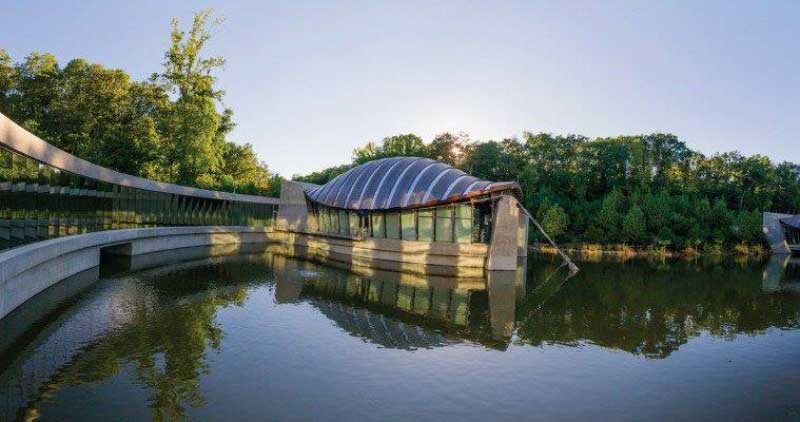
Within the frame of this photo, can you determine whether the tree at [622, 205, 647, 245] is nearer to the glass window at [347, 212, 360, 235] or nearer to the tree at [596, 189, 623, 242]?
the tree at [596, 189, 623, 242]

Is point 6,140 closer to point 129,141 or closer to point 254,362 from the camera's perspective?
point 254,362

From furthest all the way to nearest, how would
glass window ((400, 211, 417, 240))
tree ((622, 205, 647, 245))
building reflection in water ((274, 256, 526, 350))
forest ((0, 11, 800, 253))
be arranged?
tree ((622, 205, 647, 245)) → forest ((0, 11, 800, 253)) → glass window ((400, 211, 417, 240)) → building reflection in water ((274, 256, 526, 350))

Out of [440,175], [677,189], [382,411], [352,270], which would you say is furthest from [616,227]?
[382,411]

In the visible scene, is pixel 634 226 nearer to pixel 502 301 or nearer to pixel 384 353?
pixel 502 301

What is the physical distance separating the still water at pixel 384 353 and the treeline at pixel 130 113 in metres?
29.0

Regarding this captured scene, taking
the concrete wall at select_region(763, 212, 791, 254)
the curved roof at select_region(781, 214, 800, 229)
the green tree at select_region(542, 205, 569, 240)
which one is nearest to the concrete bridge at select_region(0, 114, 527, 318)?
the green tree at select_region(542, 205, 569, 240)

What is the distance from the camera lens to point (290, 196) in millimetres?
53688

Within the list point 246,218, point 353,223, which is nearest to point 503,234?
point 353,223

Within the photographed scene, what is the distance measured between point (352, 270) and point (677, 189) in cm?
6403

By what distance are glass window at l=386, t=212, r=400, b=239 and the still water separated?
36.8 ft

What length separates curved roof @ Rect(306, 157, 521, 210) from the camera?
111 feet

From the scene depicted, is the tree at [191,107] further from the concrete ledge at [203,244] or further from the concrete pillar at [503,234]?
the concrete pillar at [503,234]

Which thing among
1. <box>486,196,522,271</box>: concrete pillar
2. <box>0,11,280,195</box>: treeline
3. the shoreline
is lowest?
the shoreline

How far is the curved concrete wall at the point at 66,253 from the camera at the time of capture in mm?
15203
